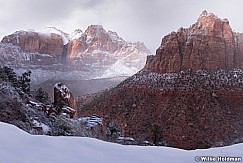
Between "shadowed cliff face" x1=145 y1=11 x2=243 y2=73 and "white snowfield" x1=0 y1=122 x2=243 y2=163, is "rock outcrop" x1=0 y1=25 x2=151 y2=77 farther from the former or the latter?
"white snowfield" x1=0 y1=122 x2=243 y2=163

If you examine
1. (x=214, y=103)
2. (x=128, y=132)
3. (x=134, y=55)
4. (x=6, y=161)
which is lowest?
(x=128, y=132)

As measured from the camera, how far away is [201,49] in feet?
169

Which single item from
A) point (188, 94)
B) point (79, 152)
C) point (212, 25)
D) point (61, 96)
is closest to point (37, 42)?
point (212, 25)

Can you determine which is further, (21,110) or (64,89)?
(64,89)

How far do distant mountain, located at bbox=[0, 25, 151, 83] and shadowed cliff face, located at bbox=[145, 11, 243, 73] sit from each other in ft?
232

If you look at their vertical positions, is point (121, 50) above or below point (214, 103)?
above

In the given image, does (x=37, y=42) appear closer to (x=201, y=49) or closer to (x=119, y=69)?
(x=119, y=69)

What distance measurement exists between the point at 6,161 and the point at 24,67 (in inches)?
4906

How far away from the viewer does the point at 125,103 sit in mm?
42531

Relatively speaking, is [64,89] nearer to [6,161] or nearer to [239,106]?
[6,161]

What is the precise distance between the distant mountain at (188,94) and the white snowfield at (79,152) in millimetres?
23478

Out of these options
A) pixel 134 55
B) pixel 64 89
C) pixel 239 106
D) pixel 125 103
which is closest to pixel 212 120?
pixel 239 106

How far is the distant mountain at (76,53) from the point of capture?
421ft

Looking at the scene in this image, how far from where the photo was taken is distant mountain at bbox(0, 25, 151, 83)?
128250 millimetres
